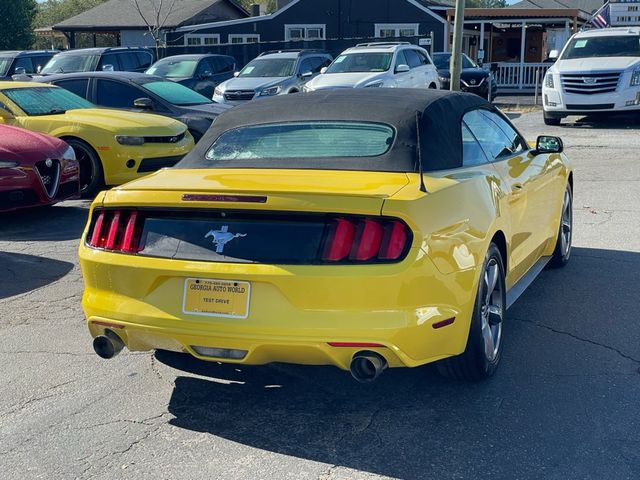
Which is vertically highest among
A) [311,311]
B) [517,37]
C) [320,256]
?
[320,256]

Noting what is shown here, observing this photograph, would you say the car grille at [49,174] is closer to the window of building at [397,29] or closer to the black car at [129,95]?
the black car at [129,95]

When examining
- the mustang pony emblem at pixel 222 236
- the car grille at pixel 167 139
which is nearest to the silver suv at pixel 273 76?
the car grille at pixel 167 139

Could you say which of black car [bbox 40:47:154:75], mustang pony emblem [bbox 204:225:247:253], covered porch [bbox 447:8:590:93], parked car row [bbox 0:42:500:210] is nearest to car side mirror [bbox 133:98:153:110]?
parked car row [bbox 0:42:500:210]

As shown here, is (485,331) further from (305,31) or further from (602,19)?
(305,31)

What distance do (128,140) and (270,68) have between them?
37.7ft

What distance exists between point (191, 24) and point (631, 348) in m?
41.9

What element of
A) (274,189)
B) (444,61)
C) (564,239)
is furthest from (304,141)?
(444,61)

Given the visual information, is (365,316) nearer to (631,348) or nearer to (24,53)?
(631,348)

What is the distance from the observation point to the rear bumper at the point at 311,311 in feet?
12.8

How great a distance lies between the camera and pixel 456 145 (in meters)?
4.97

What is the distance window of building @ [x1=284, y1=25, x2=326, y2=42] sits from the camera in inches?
1565

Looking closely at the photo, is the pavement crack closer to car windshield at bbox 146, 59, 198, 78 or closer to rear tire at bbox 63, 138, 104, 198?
rear tire at bbox 63, 138, 104, 198

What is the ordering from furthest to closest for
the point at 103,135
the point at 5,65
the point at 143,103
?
1. the point at 5,65
2. the point at 143,103
3. the point at 103,135

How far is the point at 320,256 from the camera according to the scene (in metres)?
3.96
